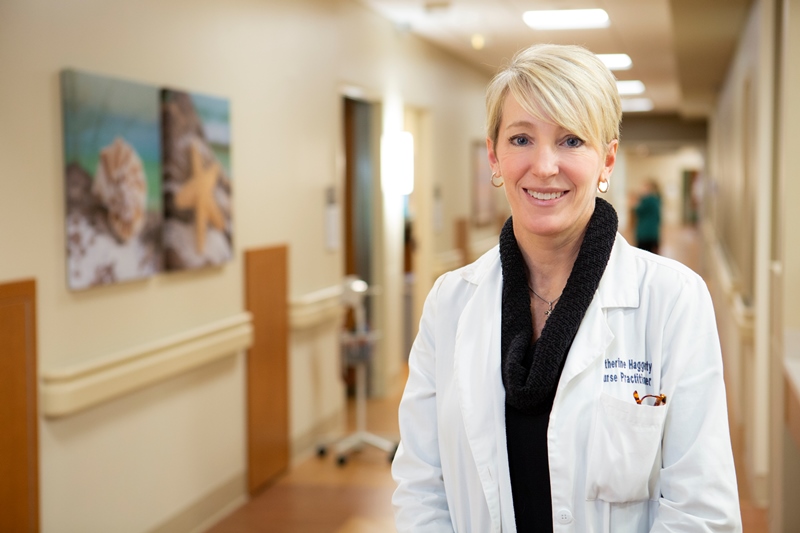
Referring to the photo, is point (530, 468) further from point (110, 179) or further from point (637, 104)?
point (637, 104)

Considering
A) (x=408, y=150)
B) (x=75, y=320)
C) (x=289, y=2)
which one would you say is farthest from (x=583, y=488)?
(x=408, y=150)

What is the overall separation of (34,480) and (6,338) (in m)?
0.54

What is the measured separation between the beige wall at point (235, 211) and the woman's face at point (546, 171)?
2.10 meters

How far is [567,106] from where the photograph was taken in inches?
60.9

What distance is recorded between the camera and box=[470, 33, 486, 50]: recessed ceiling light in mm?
8047

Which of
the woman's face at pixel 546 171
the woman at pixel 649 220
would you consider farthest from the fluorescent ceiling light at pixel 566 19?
the woman at pixel 649 220

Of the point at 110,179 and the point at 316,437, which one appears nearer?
the point at 110,179

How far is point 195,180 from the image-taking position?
4.31m

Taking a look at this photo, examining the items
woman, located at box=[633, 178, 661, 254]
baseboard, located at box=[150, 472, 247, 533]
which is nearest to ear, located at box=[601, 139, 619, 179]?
baseboard, located at box=[150, 472, 247, 533]

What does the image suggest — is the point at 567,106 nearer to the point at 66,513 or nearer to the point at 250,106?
the point at 66,513

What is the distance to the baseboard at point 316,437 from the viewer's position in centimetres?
575

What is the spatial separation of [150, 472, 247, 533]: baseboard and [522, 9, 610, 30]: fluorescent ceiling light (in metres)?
4.14

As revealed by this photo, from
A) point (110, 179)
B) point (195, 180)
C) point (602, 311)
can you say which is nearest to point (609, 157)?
point (602, 311)

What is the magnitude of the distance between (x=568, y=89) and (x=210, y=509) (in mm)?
3648
